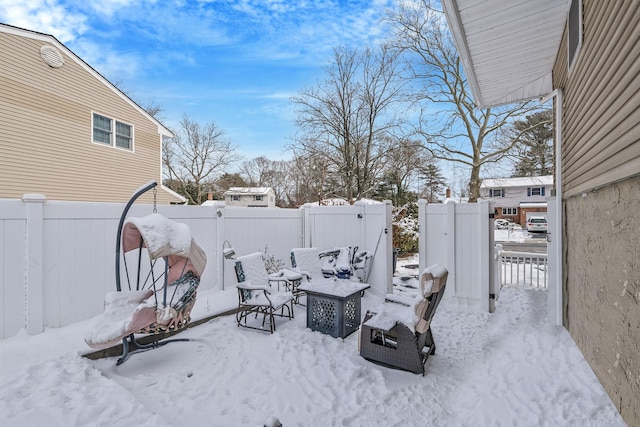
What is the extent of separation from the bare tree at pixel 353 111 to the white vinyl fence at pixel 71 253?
261 inches

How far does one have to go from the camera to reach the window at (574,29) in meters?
3.00

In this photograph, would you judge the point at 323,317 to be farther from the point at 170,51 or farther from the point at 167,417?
the point at 170,51

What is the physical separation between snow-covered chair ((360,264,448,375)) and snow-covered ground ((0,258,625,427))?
0.11 meters

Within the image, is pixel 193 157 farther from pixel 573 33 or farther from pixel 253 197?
pixel 573 33

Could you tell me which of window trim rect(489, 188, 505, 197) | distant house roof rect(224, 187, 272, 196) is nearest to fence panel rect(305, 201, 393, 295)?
distant house roof rect(224, 187, 272, 196)

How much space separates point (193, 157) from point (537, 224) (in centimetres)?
2182

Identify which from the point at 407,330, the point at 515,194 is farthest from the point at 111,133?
the point at 515,194

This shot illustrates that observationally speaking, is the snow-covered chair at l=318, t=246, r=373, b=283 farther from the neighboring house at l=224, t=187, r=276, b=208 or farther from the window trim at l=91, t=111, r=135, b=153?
the neighboring house at l=224, t=187, r=276, b=208

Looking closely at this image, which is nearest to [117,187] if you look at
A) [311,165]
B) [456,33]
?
[311,165]

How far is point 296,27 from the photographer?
7812 millimetres

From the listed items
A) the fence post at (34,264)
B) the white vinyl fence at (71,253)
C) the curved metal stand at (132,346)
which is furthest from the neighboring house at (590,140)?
the fence post at (34,264)

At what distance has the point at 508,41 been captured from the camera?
373cm

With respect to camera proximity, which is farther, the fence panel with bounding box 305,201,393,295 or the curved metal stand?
the fence panel with bounding box 305,201,393,295

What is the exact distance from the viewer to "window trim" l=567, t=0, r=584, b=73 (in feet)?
9.81
